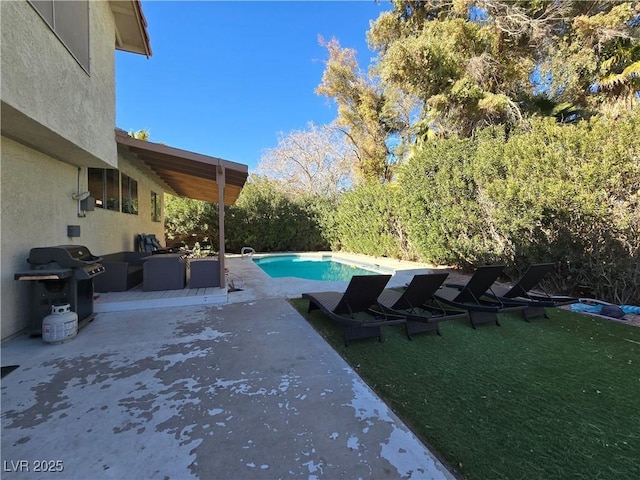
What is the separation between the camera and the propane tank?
4.71 meters

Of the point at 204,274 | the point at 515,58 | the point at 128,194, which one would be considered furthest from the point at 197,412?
the point at 515,58

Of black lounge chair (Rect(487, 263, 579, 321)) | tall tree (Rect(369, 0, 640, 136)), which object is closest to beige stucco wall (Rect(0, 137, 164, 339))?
black lounge chair (Rect(487, 263, 579, 321))

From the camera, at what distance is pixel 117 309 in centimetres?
670

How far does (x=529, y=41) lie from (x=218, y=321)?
58.1ft

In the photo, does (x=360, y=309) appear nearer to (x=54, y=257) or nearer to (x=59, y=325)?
(x=59, y=325)

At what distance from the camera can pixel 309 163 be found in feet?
121

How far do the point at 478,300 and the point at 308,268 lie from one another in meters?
11.4

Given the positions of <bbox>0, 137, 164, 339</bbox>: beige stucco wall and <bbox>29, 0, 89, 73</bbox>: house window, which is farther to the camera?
<bbox>0, 137, 164, 339</bbox>: beige stucco wall

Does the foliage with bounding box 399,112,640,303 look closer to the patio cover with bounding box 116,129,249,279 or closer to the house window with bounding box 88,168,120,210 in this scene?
the patio cover with bounding box 116,129,249,279

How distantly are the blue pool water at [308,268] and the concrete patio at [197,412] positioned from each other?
350 inches

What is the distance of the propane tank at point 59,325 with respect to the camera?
4.71m

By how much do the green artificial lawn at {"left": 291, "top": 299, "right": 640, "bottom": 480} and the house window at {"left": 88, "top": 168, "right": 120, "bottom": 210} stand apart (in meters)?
6.96

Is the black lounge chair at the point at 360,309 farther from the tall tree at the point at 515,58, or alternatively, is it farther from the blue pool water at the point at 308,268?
the tall tree at the point at 515,58

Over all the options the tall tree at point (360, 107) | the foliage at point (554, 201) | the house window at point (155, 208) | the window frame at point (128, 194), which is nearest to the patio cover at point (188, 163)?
the window frame at point (128, 194)
